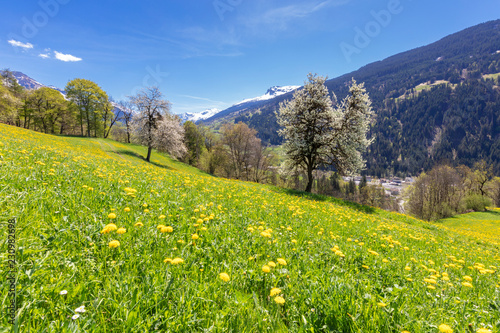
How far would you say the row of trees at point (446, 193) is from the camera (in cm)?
5647

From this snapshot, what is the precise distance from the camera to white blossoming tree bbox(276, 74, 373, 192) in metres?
22.6

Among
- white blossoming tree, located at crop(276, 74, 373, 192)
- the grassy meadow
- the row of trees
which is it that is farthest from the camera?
the row of trees

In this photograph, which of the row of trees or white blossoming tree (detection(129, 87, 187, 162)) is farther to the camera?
the row of trees

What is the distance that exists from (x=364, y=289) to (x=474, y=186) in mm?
97769

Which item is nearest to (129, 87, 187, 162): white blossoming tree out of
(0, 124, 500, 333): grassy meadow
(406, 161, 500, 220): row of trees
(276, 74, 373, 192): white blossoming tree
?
(276, 74, 373, 192): white blossoming tree

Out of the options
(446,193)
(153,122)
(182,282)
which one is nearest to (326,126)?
(182,282)

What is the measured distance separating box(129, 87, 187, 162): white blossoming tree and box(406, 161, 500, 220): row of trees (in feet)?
228

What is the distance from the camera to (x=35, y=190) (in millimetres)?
4355

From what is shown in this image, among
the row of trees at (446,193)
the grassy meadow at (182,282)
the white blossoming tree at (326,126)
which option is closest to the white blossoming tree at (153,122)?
the white blossoming tree at (326,126)

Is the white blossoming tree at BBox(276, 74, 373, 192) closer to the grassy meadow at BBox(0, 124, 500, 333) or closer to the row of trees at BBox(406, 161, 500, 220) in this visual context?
the grassy meadow at BBox(0, 124, 500, 333)

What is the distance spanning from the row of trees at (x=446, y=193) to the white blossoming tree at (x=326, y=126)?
50681 millimetres

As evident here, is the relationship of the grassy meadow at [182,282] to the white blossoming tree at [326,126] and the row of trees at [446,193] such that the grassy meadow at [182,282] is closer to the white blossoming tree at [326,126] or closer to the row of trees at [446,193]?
the white blossoming tree at [326,126]

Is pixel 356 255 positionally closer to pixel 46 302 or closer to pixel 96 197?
pixel 46 302

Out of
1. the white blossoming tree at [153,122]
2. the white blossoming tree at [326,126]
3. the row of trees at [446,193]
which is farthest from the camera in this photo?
the row of trees at [446,193]
